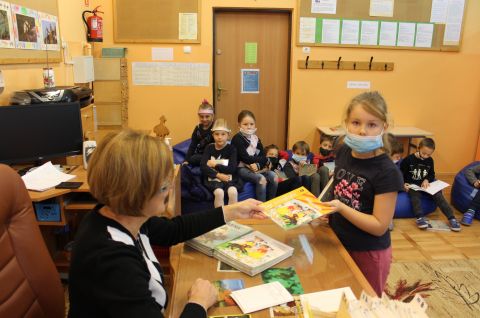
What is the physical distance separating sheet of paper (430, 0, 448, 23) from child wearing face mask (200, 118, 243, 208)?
324cm

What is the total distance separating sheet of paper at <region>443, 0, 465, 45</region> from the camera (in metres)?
5.11

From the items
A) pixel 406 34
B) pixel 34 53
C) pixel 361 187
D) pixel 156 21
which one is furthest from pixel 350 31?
pixel 361 187

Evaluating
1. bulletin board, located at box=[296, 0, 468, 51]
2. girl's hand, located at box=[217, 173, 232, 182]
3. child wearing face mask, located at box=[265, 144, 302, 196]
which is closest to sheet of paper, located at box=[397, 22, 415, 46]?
bulletin board, located at box=[296, 0, 468, 51]

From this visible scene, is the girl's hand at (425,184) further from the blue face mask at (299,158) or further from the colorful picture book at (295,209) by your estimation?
the colorful picture book at (295,209)

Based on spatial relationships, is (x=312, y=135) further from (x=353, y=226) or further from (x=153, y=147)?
(x=153, y=147)

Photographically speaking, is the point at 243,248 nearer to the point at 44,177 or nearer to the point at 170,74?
the point at 44,177

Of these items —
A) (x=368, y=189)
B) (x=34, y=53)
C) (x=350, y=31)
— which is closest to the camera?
(x=368, y=189)

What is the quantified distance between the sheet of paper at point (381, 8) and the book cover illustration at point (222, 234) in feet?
13.8

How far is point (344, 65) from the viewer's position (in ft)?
16.9

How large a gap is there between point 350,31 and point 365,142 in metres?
3.85

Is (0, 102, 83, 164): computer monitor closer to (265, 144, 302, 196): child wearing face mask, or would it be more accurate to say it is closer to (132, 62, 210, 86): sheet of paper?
(265, 144, 302, 196): child wearing face mask

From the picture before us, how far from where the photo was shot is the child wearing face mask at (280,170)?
4145 millimetres

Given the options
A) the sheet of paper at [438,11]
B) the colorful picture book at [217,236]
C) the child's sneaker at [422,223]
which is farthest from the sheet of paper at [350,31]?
the colorful picture book at [217,236]

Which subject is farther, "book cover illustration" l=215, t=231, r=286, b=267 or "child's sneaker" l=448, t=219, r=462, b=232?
"child's sneaker" l=448, t=219, r=462, b=232
